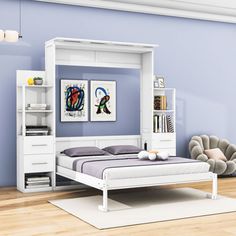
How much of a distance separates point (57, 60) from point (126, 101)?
1.26 m

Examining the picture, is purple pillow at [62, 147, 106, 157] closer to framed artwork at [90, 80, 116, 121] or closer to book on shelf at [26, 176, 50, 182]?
book on shelf at [26, 176, 50, 182]

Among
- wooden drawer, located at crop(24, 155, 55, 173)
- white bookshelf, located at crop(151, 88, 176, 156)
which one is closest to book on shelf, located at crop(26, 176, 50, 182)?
wooden drawer, located at crop(24, 155, 55, 173)

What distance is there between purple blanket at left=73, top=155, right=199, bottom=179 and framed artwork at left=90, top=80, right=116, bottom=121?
1119mm

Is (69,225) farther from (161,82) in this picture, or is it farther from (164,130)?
(161,82)

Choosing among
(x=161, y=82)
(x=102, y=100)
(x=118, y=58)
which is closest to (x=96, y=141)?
(x=102, y=100)

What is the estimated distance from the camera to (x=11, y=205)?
5.09m

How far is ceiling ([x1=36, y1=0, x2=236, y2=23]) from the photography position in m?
6.61

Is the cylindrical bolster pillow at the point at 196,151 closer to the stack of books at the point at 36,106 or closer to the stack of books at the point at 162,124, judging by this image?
the stack of books at the point at 162,124

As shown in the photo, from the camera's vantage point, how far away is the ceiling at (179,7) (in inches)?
260

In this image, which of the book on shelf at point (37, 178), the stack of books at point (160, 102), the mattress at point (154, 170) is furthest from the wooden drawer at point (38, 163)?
the stack of books at point (160, 102)

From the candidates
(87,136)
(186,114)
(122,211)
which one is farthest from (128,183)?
(186,114)

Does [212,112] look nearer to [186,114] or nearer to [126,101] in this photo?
[186,114]

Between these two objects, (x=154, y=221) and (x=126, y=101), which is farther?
(x=126, y=101)

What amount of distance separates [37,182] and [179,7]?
10.7ft
